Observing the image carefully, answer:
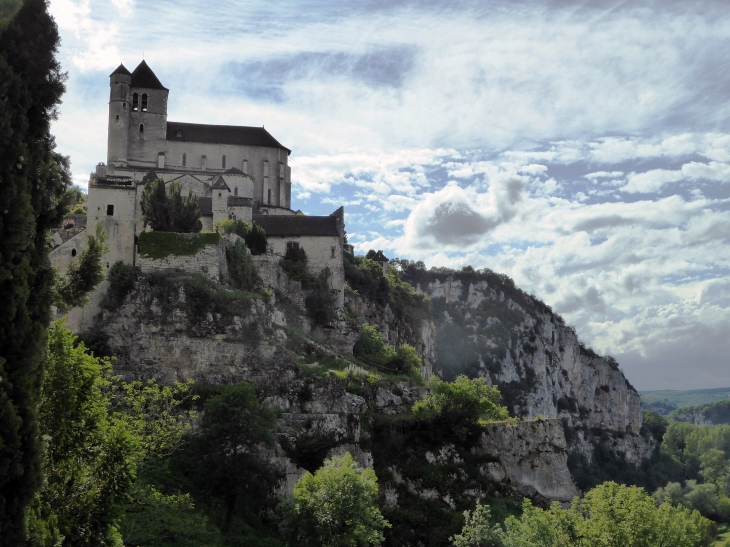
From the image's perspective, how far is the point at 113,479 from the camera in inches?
1001

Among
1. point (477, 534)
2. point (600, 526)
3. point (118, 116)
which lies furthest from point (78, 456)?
point (118, 116)

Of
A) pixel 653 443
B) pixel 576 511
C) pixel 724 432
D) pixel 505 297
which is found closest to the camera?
pixel 576 511

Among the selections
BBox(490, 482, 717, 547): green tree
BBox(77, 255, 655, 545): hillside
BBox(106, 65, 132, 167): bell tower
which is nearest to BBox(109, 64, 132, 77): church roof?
BBox(106, 65, 132, 167): bell tower

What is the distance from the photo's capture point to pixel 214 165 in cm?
8606

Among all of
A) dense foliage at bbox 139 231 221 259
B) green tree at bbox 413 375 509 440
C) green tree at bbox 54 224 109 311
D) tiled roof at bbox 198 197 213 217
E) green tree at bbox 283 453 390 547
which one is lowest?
green tree at bbox 283 453 390 547

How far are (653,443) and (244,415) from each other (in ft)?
456

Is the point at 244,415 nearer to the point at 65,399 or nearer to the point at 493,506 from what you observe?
the point at 493,506

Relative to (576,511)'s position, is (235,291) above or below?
above

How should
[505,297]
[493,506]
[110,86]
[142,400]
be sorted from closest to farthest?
[142,400]
[493,506]
[110,86]
[505,297]

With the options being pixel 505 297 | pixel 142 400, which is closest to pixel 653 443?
pixel 505 297

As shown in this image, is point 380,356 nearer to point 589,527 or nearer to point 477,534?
point 477,534

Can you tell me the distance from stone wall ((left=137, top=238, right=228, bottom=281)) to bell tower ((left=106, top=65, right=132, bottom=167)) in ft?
85.5

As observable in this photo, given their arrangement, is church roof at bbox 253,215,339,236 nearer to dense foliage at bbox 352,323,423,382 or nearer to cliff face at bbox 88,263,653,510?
cliff face at bbox 88,263,653,510

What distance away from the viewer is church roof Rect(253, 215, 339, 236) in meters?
71.1
